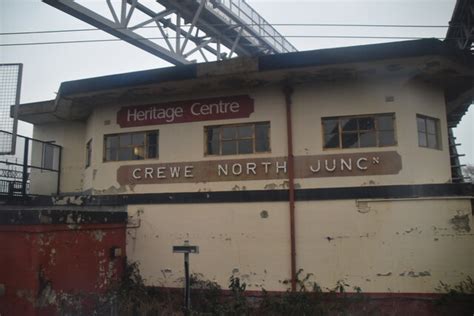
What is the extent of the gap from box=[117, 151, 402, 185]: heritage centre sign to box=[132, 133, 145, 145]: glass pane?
64 cm

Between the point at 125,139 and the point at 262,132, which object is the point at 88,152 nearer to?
the point at 125,139

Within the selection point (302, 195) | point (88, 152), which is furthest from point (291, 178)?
point (88, 152)

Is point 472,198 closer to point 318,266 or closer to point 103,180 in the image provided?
point 318,266

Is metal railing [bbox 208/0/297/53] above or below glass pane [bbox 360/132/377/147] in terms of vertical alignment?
above

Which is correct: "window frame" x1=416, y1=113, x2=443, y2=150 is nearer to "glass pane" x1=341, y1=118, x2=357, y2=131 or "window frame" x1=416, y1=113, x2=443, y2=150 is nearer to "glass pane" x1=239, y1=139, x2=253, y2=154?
"glass pane" x1=341, y1=118, x2=357, y2=131

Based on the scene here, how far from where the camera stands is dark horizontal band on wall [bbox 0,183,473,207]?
28.7 feet

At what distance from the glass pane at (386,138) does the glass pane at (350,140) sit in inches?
21.9

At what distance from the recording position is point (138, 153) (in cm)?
1078

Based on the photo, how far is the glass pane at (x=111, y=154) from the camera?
11.1 metres

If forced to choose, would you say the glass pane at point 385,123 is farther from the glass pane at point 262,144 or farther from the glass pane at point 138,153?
the glass pane at point 138,153

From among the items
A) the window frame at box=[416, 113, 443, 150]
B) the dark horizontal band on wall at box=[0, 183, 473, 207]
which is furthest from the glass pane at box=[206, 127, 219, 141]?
the window frame at box=[416, 113, 443, 150]

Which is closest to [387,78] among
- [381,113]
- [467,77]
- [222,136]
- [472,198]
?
[381,113]

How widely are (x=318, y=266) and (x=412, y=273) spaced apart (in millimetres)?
1977

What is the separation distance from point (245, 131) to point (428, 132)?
4.42 metres
